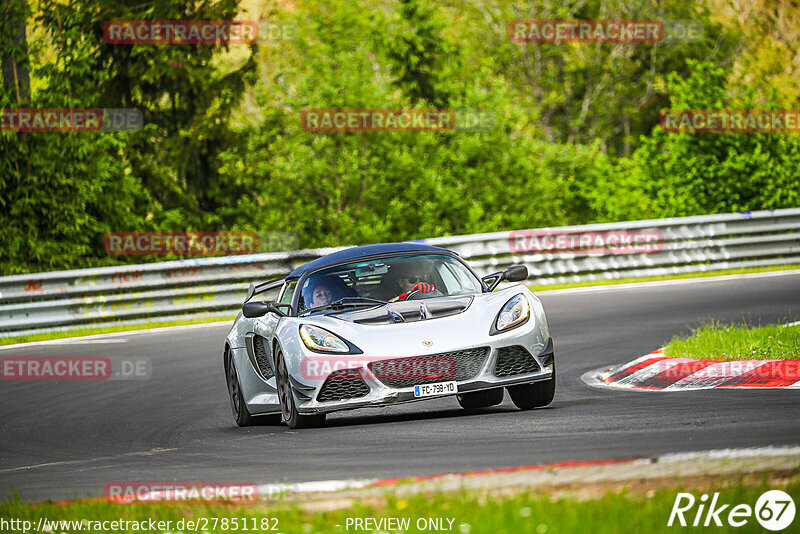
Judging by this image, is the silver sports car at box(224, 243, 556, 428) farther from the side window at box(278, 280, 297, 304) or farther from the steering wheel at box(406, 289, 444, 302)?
the side window at box(278, 280, 297, 304)

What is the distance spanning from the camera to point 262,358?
10156 millimetres

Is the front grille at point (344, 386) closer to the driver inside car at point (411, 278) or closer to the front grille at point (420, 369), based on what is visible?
the front grille at point (420, 369)

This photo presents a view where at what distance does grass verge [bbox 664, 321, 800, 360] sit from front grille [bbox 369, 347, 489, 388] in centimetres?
300

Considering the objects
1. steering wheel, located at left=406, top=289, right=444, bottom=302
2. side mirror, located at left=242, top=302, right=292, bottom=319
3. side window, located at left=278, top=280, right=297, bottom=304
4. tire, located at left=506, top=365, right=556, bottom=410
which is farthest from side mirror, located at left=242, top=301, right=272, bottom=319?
tire, located at left=506, top=365, right=556, bottom=410

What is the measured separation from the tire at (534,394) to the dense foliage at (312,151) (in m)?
14.4

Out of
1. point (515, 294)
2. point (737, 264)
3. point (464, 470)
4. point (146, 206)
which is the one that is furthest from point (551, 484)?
point (146, 206)

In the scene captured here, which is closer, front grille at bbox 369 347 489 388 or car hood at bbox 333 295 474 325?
front grille at bbox 369 347 489 388

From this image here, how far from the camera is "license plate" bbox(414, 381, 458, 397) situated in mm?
8625

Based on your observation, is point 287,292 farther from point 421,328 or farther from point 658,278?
point 658,278

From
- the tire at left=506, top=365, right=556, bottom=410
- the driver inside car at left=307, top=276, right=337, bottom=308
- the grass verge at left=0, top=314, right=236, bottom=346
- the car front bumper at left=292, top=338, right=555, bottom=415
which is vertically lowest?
the grass verge at left=0, top=314, right=236, bottom=346

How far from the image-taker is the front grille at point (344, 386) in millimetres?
8727

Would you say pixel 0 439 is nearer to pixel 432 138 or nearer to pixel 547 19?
pixel 432 138

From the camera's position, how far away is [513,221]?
32.5 metres

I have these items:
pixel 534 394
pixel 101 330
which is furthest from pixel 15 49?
pixel 534 394
